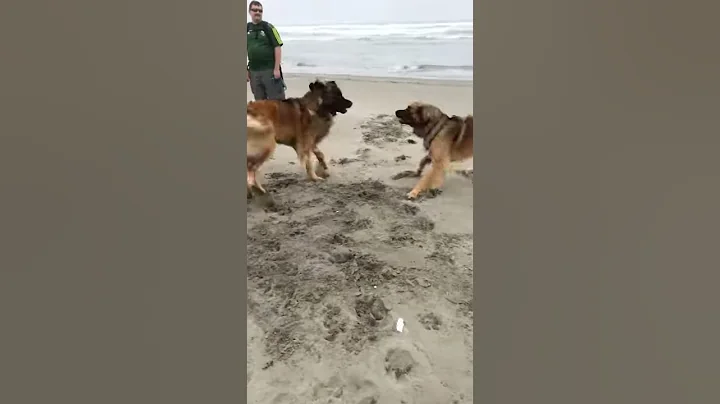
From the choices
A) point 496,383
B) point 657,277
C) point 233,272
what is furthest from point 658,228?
point 233,272

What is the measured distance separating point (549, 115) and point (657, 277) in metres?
0.44

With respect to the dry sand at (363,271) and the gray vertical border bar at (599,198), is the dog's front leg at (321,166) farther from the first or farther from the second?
the gray vertical border bar at (599,198)

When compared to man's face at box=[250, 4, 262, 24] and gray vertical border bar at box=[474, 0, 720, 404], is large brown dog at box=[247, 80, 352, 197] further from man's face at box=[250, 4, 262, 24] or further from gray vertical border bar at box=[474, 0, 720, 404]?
gray vertical border bar at box=[474, 0, 720, 404]

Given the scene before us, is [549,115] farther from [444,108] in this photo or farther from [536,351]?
[536,351]

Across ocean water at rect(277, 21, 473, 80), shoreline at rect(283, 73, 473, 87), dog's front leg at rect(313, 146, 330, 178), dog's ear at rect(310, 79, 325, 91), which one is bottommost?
dog's front leg at rect(313, 146, 330, 178)

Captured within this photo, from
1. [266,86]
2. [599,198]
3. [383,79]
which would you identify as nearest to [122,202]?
[266,86]

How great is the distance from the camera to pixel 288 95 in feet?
5.25

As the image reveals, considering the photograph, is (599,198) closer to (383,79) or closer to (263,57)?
(383,79)

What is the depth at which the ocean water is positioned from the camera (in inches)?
61.3

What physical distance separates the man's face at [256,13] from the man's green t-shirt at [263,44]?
1cm

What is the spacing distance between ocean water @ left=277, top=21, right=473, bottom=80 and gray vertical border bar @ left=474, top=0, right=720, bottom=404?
111 mm

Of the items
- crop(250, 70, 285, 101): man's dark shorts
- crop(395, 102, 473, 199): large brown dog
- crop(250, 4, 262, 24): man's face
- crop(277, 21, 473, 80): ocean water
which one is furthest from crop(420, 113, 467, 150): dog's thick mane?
crop(250, 4, 262, 24): man's face

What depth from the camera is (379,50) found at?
1.61 metres

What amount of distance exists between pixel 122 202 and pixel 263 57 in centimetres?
73
